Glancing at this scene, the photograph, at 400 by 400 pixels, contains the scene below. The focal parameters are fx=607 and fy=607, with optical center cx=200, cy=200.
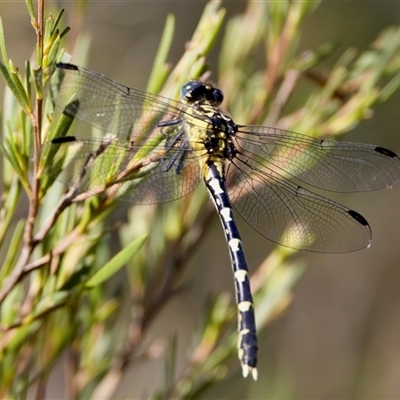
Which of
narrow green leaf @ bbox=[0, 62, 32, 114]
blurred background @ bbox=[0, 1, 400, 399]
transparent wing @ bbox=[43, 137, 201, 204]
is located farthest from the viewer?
blurred background @ bbox=[0, 1, 400, 399]

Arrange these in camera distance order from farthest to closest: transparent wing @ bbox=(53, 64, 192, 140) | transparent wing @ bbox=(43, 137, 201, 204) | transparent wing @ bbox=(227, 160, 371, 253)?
transparent wing @ bbox=(227, 160, 371, 253)
transparent wing @ bbox=(53, 64, 192, 140)
transparent wing @ bbox=(43, 137, 201, 204)

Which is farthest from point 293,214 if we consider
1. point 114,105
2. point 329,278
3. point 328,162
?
point 329,278

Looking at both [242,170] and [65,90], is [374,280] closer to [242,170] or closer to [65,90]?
[242,170]

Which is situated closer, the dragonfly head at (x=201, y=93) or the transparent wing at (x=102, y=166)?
the transparent wing at (x=102, y=166)

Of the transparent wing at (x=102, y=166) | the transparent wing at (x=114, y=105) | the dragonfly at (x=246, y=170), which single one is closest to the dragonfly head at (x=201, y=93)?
the dragonfly at (x=246, y=170)

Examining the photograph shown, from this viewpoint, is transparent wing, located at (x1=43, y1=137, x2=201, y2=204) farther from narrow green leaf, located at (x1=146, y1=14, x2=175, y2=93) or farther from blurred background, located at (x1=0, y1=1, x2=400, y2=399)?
blurred background, located at (x1=0, y1=1, x2=400, y2=399)

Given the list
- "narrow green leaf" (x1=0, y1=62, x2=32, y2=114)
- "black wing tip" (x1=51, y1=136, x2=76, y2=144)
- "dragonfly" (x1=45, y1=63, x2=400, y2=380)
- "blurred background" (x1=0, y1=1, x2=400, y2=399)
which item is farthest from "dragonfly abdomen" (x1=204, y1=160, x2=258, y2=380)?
"blurred background" (x1=0, y1=1, x2=400, y2=399)

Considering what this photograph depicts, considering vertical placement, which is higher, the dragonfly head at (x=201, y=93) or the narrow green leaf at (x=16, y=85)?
the dragonfly head at (x=201, y=93)

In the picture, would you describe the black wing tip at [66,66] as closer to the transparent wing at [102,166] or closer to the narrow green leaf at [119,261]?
the transparent wing at [102,166]

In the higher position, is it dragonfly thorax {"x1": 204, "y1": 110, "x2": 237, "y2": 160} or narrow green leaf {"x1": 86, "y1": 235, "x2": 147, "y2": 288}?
dragonfly thorax {"x1": 204, "y1": 110, "x2": 237, "y2": 160}
